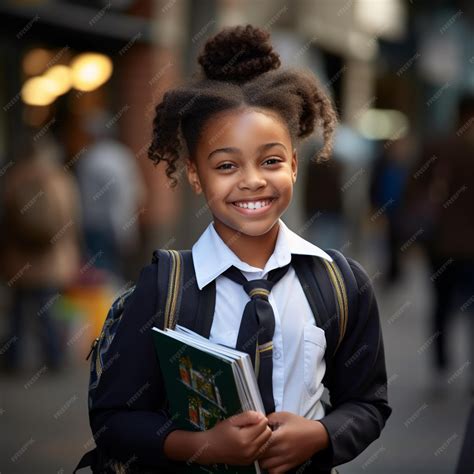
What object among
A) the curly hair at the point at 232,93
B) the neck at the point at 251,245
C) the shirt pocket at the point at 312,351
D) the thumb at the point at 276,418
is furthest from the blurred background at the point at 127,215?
the thumb at the point at 276,418

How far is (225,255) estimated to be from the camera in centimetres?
302

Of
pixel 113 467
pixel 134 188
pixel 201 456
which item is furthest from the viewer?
pixel 134 188

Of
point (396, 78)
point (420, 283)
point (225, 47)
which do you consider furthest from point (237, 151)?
point (396, 78)

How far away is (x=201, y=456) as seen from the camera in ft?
9.39

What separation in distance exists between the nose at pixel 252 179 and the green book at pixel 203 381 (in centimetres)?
37

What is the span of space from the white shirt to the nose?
7.1 inches

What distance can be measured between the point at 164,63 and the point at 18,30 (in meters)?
3.86

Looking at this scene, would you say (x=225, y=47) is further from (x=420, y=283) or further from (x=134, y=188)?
(x=420, y=283)

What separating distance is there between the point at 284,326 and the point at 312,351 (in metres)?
0.09

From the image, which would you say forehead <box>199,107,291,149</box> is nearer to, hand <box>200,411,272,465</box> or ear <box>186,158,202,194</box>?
ear <box>186,158,202,194</box>

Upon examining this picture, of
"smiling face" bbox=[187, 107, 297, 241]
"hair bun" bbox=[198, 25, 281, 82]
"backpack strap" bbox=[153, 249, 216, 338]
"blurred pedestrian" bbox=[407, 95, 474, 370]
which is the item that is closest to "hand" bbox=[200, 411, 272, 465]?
"backpack strap" bbox=[153, 249, 216, 338]

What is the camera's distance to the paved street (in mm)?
6793

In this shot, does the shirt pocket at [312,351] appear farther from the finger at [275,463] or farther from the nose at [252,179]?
the nose at [252,179]

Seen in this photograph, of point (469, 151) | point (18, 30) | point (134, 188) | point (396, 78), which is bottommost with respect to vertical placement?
point (469, 151)
